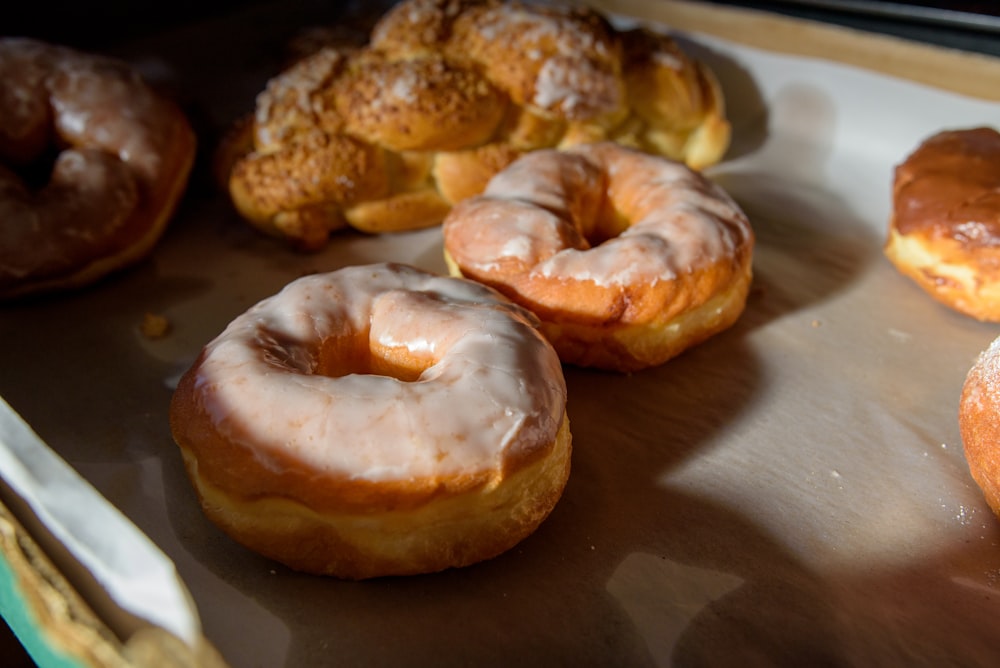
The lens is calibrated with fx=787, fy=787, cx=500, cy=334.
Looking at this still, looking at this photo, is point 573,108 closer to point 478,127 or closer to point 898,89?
point 478,127

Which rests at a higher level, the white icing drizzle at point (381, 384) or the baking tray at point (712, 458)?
the white icing drizzle at point (381, 384)

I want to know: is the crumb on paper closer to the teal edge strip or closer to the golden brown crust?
the golden brown crust

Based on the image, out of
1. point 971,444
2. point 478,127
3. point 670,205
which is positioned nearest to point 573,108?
point 478,127

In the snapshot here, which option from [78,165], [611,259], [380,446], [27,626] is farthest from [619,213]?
[27,626]

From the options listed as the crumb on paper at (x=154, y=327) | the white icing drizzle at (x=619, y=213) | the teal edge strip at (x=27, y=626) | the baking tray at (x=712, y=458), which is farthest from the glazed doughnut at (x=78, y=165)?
the teal edge strip at (x=27, y=626)

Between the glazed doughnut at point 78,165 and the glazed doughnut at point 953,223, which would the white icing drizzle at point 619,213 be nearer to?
the glazed doughnut at point 953,223

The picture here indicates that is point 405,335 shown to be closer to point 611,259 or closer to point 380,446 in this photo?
point 380,446

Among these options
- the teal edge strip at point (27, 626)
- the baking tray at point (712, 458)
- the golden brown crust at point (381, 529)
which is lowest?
the baking tray at point (712, 458)

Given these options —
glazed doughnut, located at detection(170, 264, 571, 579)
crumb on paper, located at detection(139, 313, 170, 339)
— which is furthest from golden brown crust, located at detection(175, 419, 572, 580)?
crumb on paper, located at detection(139, 313, 170, 339)
